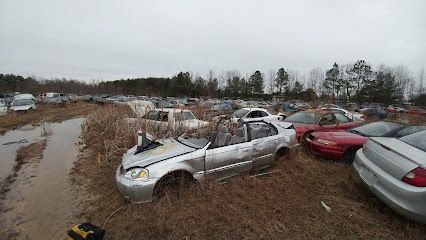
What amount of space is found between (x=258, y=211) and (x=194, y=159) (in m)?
1.35

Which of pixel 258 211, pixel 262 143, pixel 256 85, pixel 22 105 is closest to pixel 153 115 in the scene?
pixel 262 143

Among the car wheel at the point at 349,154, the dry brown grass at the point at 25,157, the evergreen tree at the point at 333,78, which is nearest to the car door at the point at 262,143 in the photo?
the car wheel at the point at 349,154

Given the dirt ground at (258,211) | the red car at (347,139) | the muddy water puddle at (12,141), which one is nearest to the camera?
the dirt ground at (258,211)

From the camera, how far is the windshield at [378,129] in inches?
252

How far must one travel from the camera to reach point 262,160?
511cm

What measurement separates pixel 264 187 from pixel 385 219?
186cm

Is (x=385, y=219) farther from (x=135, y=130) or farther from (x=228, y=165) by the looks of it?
(x=135, y=130)

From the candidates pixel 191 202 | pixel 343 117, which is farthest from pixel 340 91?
pixel 191 202

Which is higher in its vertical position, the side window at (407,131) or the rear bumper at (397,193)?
the side window at (407,131)

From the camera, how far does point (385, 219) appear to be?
11.6ft

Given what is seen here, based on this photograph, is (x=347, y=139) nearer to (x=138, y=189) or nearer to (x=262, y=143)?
(x=262, y=143)

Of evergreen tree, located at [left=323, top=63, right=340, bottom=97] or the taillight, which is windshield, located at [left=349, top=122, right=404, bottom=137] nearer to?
the taillight

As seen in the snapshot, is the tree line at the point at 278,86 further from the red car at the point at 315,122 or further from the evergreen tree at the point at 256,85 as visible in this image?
the red car at the point at 315,122

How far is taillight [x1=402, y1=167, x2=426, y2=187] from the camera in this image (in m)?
3.06
